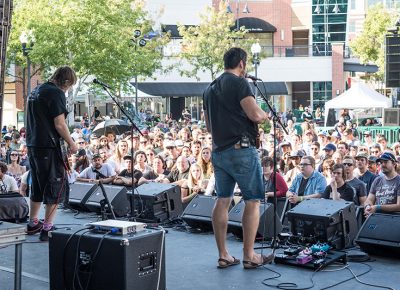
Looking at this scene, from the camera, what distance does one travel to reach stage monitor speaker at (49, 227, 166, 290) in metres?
4.48

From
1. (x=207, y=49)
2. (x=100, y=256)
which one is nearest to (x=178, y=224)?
(x=100, y=256)

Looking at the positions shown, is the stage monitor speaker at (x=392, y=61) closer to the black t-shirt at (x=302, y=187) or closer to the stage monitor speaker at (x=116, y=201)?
the black t-shirt at (x=302, y=187)

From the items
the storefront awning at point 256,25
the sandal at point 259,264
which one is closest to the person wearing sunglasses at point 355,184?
the sandal at point 259,264

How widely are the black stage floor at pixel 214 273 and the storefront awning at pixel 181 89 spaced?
35.9 metres

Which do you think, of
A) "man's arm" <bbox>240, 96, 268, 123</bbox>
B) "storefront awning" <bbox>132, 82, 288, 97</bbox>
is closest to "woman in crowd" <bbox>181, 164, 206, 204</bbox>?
"man's arm" <bbox>240, 96, 268, 123</bbox>

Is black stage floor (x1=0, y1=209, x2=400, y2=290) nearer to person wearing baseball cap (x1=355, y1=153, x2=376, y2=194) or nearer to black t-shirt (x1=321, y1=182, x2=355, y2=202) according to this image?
black t-shirt (x1=321, y1=182, x2=355, y2=202)

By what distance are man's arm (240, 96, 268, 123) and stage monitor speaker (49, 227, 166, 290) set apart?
1.37m

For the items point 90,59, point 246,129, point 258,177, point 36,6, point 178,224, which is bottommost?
point 178,224

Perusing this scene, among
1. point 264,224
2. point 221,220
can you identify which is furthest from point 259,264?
point 264,224

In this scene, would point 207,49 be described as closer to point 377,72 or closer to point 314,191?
point 377,72

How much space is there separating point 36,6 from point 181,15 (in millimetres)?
20907

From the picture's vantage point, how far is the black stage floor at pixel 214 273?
5398mm

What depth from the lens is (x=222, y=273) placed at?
5.73m

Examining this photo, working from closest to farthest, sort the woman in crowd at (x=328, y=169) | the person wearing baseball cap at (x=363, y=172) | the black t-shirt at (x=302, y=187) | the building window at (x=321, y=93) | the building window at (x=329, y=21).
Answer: the black t-shirt at (x=302, y=187)
the person wearing baseball cap at (x=363, y=172)
the woman in crowd at (x=328, y=169)
the building window at (x=321, y=93)
the building window at (x=329, y=21)
